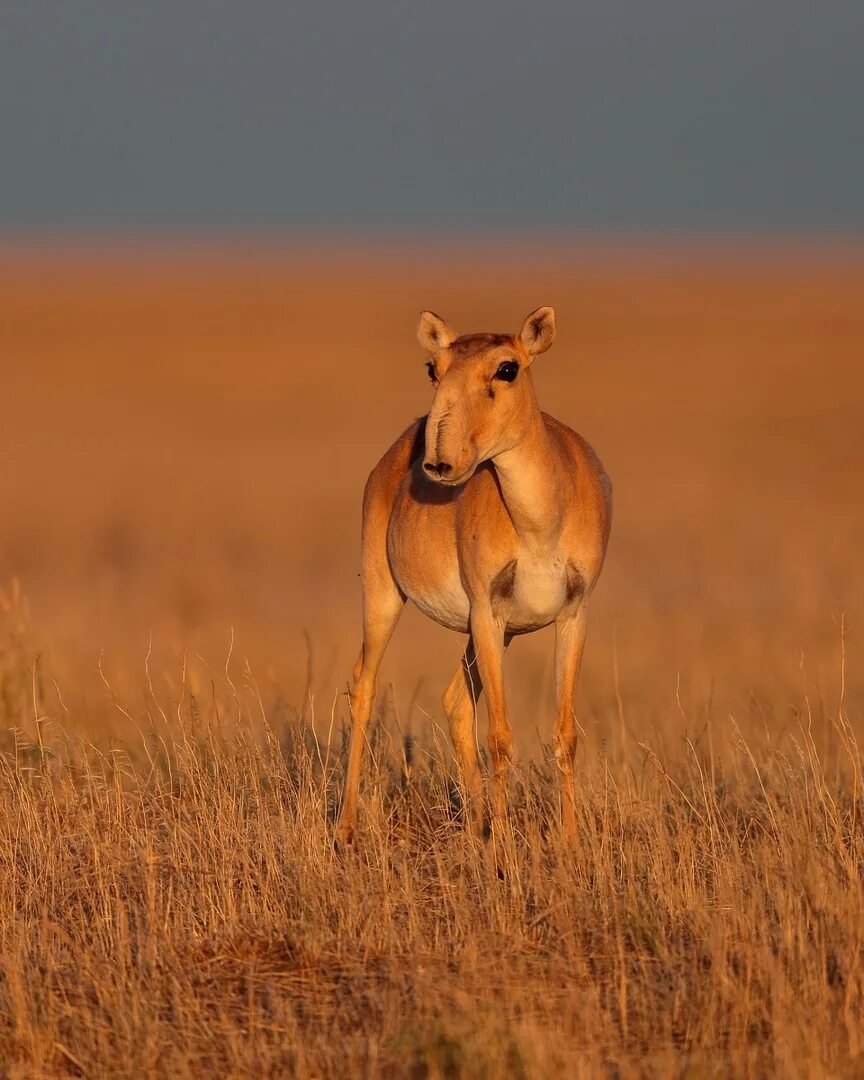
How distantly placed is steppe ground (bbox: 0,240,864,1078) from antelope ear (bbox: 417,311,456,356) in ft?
6.22

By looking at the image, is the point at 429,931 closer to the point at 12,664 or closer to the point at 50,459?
the point at 12,664

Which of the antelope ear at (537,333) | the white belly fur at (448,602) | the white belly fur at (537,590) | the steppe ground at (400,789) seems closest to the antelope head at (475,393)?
the antelope ear at (537,333)

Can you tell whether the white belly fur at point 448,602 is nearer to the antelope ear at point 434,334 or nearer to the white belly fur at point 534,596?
the white belly fur at point 534,596

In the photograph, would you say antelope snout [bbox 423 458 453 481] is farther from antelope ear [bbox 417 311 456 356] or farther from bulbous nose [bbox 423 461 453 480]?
antelope ear [bbox 417 311 456 356]

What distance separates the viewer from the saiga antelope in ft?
25.2

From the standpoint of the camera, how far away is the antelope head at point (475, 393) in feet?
24.3

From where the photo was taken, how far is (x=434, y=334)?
8.12 metres

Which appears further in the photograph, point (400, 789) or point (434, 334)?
point (400, 789)

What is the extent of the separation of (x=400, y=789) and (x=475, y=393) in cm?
235

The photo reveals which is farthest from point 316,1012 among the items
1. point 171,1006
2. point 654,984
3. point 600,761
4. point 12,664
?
point 12,664

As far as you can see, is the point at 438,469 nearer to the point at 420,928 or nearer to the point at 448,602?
the point at 448,602

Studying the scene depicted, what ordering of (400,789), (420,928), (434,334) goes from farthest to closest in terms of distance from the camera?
(400,789) < (434,334) < (420,928)

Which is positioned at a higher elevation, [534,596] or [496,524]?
[496,524]

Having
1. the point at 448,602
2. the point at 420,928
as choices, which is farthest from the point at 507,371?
the point at 420,928
